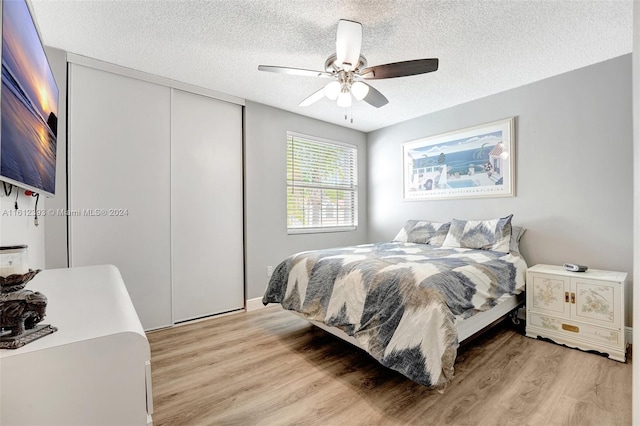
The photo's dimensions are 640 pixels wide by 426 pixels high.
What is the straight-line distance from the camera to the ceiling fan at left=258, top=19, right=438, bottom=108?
1.74m

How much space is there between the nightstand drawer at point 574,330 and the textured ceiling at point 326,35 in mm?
2217

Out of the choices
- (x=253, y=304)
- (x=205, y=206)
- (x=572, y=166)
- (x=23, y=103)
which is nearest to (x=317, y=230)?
(x=253, y=304)

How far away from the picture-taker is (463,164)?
3391 mm

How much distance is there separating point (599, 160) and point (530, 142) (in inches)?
22.7

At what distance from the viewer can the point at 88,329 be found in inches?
28.7

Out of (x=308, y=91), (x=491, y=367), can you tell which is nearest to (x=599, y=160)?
(x=491, y=367)

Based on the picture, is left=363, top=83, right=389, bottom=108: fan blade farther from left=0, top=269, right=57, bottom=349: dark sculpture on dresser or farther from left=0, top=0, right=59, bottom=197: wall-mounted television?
left=0, top=269, right=57, bottom=349: dark sculpture on dresser

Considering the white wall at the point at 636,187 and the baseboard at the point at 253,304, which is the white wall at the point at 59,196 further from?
the white wall at the point at 636,187

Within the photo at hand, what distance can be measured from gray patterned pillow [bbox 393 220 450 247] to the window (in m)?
1.02

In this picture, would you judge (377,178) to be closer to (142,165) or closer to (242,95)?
(242,95)

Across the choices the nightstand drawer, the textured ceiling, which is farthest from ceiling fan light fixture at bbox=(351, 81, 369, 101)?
the nightstand drawer

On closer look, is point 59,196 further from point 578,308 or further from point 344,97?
point 578,308

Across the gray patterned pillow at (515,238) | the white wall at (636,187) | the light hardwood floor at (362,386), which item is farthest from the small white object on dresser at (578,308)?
the white wall at (636,187)

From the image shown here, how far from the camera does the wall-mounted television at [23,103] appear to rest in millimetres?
932
